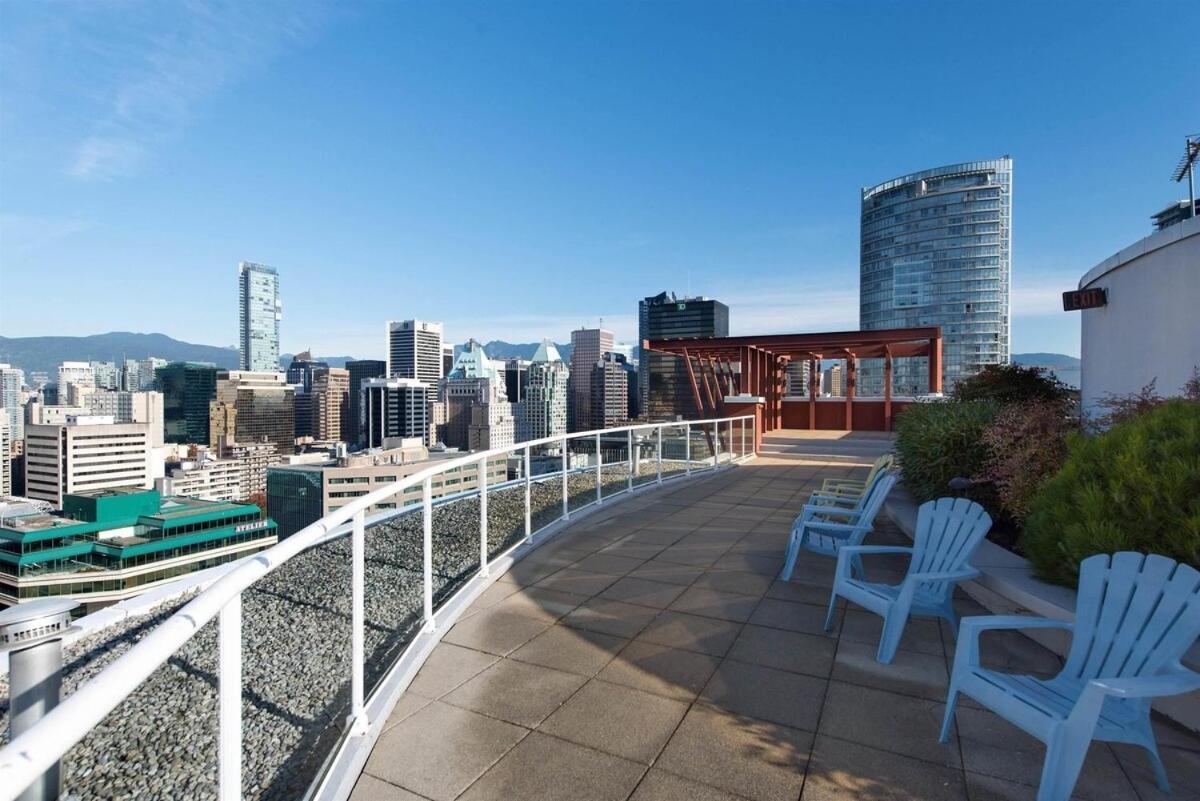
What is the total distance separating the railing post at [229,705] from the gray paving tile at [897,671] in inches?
98.5

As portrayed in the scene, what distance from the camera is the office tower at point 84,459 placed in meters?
26.8

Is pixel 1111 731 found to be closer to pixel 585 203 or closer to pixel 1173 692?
pixel 1173 692

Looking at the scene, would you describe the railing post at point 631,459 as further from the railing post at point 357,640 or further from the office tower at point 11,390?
the office tower at point 11,390

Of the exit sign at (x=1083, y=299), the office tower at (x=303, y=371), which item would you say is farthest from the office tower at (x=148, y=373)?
the exit sign at (x=1083, y=299)

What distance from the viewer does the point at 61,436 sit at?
28.0 metres

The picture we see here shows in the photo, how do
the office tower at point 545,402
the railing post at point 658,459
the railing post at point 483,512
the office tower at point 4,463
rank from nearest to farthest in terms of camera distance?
the railing post at point 483,512 < the railing post at point 658,459 < the office tower at point 4,463 < the office tower at point 545,402

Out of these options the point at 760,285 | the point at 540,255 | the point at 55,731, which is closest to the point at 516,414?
the point at 540,255

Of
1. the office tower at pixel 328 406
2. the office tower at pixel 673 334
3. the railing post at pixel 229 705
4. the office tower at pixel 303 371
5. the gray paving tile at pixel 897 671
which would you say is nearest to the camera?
the railing post at pixel 229 705

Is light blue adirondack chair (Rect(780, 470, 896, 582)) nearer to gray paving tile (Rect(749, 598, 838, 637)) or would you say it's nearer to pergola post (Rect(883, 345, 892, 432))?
gray paving tile (Rect(749, 598, 838, 637))

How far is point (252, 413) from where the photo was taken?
7038cm

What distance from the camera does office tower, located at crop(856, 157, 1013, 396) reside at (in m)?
68.0

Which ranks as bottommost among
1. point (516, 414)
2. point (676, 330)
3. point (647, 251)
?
point (516, 414)

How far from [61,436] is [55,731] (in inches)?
1471

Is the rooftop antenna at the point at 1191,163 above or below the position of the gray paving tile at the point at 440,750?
above
